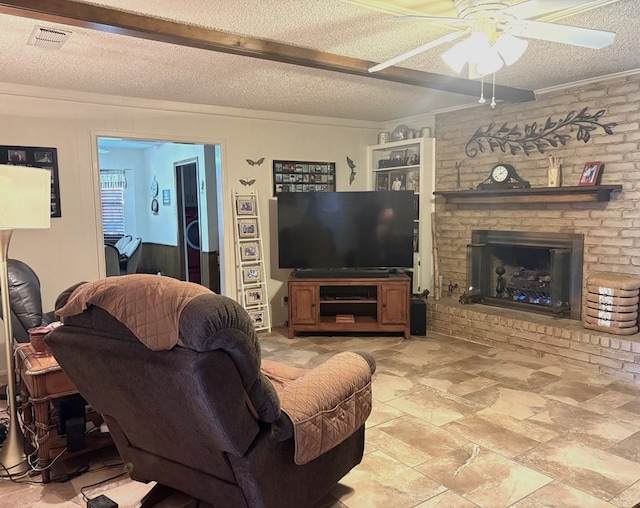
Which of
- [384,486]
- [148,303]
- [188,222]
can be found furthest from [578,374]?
[188,222]

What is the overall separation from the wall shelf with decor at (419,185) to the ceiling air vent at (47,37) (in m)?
3.63

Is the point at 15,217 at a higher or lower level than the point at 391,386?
higher

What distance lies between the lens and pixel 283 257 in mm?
5270

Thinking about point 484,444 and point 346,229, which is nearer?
point 484,444

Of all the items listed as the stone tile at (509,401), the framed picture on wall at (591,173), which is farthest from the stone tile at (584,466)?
the framed picture on wall at (591,173)

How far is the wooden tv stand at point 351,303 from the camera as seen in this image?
16.4ft

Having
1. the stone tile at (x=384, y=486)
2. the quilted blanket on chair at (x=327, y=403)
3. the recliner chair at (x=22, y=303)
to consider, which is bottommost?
the stone tile at (x=384, y=486)

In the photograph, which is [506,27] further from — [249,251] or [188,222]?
[188,222]

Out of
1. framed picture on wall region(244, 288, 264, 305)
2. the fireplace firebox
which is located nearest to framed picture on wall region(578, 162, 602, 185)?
the fireplace firebox

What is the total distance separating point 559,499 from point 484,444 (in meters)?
0.56

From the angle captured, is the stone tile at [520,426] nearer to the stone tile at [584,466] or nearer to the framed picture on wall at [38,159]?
the stone tile at [584,466]

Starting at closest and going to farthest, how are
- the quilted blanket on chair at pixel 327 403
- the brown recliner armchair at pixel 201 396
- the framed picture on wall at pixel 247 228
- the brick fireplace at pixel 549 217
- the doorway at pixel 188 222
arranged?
the brown recliner armchair at pixel 201 396 < the quilted blanket on chair at pixel 327 403 < the brick fireplace at pixel 549 217 < the framed picture on wall at pixel 247 228 < the doorway at pixel 188 222

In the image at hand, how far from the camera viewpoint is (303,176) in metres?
5.71

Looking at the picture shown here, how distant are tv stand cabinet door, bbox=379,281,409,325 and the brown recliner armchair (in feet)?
9.24
